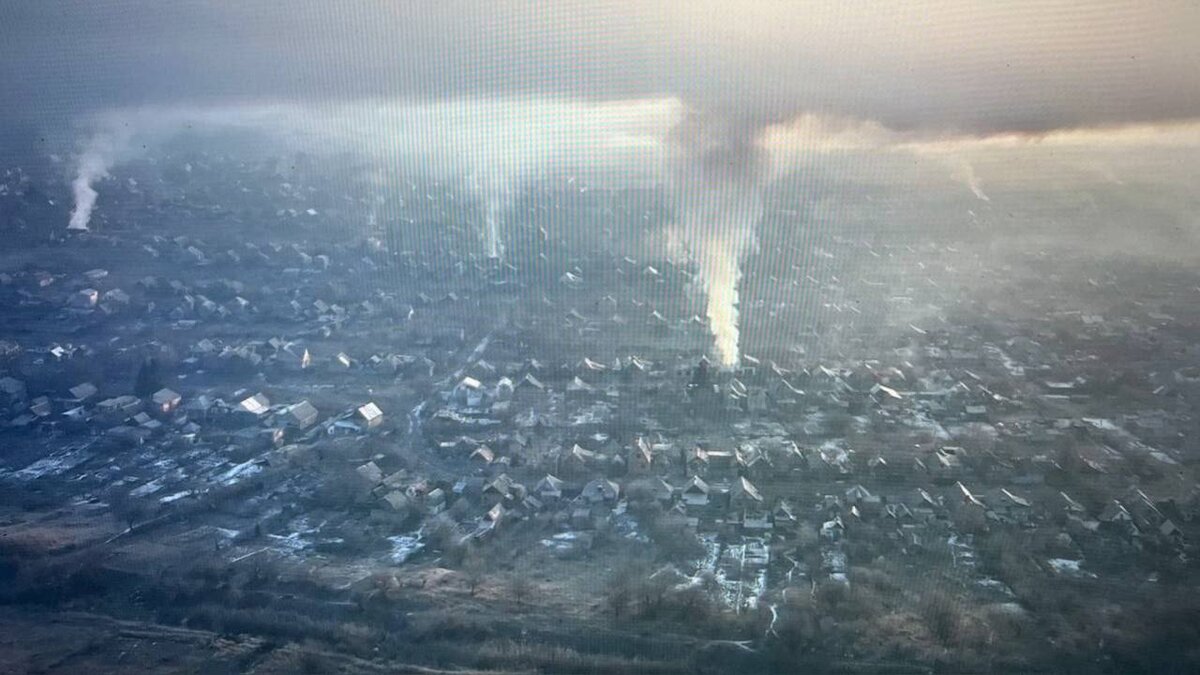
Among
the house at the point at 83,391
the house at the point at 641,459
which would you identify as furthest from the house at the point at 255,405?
the house at the point at 641,459

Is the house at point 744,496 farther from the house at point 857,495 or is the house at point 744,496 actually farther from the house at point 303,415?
the house at point 303,415

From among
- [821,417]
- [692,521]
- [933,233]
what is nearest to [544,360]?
[821,417]

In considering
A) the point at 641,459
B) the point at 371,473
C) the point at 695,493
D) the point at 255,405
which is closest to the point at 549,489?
the point at 641,459

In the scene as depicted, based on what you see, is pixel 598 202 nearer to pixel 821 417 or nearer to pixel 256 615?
pixel 821 417

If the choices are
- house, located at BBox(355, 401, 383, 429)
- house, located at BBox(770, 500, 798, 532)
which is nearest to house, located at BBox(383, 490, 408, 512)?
house, located at BBox(355, 401, 383, 429)

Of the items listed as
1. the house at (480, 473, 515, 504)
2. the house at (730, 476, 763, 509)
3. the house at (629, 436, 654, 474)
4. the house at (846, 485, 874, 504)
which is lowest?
the house at (480, 473, 515, 504)

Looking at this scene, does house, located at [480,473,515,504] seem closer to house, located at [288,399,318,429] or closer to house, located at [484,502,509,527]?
house, located at [484,502,509,527]
